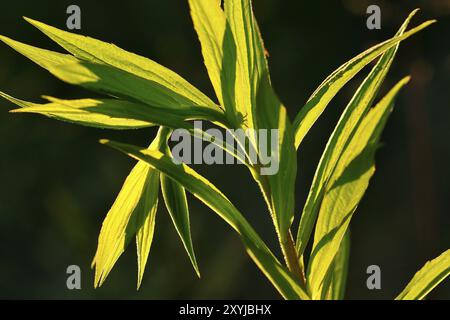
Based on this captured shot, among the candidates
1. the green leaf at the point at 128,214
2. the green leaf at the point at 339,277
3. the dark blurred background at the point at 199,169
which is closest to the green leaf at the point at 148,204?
the green leaf at the point at 128,214

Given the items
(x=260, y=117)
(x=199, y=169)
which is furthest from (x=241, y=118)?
(x=199, y=169)

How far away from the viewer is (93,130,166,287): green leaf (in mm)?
292

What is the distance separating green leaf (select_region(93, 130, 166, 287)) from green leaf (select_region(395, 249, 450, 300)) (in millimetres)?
133

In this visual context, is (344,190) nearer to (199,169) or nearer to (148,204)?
(148,204)

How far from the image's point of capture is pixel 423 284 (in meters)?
0.30

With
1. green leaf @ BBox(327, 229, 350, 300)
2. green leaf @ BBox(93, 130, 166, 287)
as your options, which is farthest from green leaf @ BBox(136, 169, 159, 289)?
green leaf @ BBox(327, 229, 350, 300)

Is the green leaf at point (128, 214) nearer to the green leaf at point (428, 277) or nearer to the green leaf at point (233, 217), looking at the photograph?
the green leaf at point (233, 217)

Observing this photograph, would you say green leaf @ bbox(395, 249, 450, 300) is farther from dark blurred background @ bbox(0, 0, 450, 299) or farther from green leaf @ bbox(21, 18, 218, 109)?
dark blurred background @ bbox(0, 0, 450, 299)

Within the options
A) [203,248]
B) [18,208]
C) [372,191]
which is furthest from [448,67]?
[18,208]

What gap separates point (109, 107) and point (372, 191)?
1.59 metres

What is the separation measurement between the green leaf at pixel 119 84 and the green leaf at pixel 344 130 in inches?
2.0

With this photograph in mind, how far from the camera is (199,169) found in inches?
70.2
